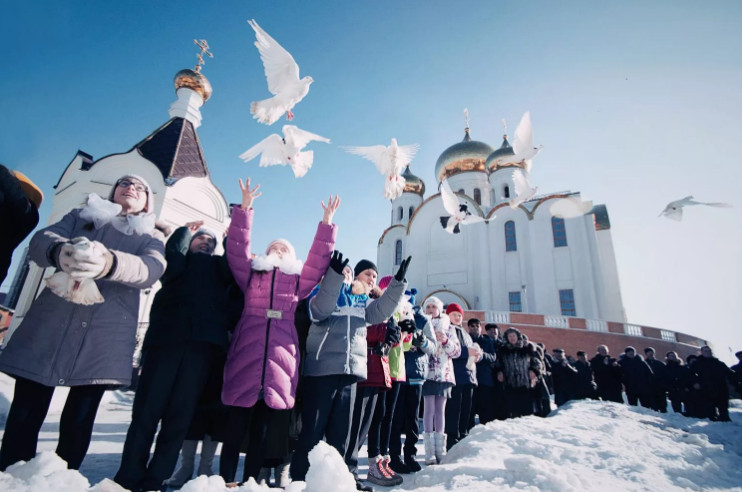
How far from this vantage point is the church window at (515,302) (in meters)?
21.2

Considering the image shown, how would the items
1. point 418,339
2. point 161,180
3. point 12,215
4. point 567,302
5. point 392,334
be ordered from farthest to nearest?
1. point 567,302
2. point 161,180
3. point 418,339
4. point 392,334
5. point 12,215

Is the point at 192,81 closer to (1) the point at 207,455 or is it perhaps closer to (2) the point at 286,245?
(2) the point at 286,245

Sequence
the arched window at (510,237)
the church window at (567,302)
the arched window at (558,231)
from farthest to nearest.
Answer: the arched window at (510,237) < the arched window at (558,231) < the church window at (567,302)

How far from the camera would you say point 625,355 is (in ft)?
31.5

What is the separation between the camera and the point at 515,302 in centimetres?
2150

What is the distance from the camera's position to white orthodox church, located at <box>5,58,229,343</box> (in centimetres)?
1409

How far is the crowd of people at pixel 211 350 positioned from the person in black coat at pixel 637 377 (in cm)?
806

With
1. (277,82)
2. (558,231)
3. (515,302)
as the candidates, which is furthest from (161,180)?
(558,231)

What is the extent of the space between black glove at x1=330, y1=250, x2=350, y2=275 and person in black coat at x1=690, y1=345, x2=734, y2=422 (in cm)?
977

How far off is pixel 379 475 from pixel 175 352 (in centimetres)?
220

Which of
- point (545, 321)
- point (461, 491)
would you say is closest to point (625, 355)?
point (545, 321)

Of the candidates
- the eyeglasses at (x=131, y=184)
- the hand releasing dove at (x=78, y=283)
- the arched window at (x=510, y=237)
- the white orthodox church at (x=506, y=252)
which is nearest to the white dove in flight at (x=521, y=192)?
the eyeglasses at (x=131, y=184)

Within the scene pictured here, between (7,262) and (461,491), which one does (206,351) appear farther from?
(461,491)

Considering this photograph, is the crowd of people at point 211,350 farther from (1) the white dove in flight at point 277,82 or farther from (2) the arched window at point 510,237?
(2) the arched window at point 510,237
